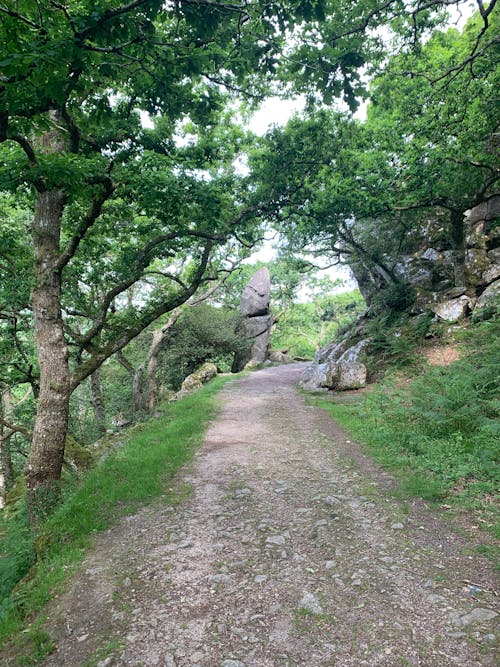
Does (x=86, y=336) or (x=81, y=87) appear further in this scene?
(x=86, y=336)

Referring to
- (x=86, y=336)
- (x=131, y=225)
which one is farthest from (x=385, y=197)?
(x=86, y=336)

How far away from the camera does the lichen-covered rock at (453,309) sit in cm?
1545

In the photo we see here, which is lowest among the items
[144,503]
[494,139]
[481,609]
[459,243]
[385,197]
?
[481,609]

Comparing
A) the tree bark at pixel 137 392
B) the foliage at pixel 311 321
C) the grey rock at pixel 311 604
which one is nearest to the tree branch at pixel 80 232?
the grey rock at pixel 311 604

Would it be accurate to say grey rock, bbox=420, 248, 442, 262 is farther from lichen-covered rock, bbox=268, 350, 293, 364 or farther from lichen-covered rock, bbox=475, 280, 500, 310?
lichen-covered rock, bbox=268, 350, 293, 364

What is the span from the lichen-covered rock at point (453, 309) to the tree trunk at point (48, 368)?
14683 mm

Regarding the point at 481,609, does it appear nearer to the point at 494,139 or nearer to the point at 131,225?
the point at 131,225

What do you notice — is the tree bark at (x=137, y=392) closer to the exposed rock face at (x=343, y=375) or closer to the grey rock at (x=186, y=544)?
the exposed rock face at (x=343, y=375)

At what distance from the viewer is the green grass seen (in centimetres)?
377

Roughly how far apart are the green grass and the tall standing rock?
21.5 meters

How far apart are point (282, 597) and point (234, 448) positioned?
16.9 ft

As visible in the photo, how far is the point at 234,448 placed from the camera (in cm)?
873

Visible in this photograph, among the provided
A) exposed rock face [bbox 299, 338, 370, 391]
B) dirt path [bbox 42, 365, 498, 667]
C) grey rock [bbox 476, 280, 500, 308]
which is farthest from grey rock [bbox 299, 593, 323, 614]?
grey rock [bbox 476, 280, 500, 308]

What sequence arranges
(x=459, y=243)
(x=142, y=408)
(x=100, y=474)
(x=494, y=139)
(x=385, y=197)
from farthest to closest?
(x=142, y=408) → (x=459, y=243) → (x=494, y=139) → (x=385, y=197) → (x=100, y=474)
